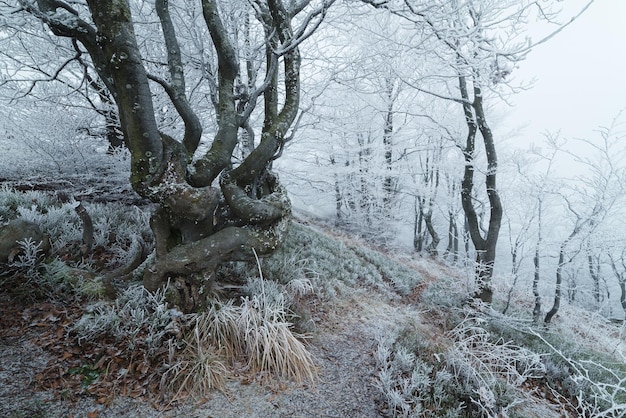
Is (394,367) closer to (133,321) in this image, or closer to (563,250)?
(133,321)

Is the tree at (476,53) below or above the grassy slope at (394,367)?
above

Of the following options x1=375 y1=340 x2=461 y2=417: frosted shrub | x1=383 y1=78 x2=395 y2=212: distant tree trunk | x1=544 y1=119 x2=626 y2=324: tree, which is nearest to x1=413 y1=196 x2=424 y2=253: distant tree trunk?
x1=383 y1=78 x2=395 y2=212: distant tree trunk

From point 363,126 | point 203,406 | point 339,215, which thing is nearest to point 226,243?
point 203,406

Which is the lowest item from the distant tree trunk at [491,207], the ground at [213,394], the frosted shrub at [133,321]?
the ground at [213,394]

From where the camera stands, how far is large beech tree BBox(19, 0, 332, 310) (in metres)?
2.48

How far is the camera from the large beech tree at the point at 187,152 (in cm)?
248

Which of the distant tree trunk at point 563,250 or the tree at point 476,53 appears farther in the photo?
the distant tree trunk at point 563,250

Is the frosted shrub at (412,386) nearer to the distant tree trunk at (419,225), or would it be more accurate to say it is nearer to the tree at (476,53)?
the tree at (476,53)

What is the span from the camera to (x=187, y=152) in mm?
3115

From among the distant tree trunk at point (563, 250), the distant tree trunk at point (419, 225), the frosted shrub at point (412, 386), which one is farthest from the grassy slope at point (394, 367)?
the distant tree trunk at point (419, 225)

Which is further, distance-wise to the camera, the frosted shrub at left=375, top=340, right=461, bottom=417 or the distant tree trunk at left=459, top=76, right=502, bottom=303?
the distant tree trunk at left=459, top=76, right=502, bottom=303

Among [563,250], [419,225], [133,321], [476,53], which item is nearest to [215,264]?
[133,321]

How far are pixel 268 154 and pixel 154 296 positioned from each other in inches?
71.2

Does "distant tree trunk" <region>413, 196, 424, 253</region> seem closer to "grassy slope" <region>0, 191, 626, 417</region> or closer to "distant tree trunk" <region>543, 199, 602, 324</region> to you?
"distant tree trunk" <region>543, 199, 602, 324</region>
